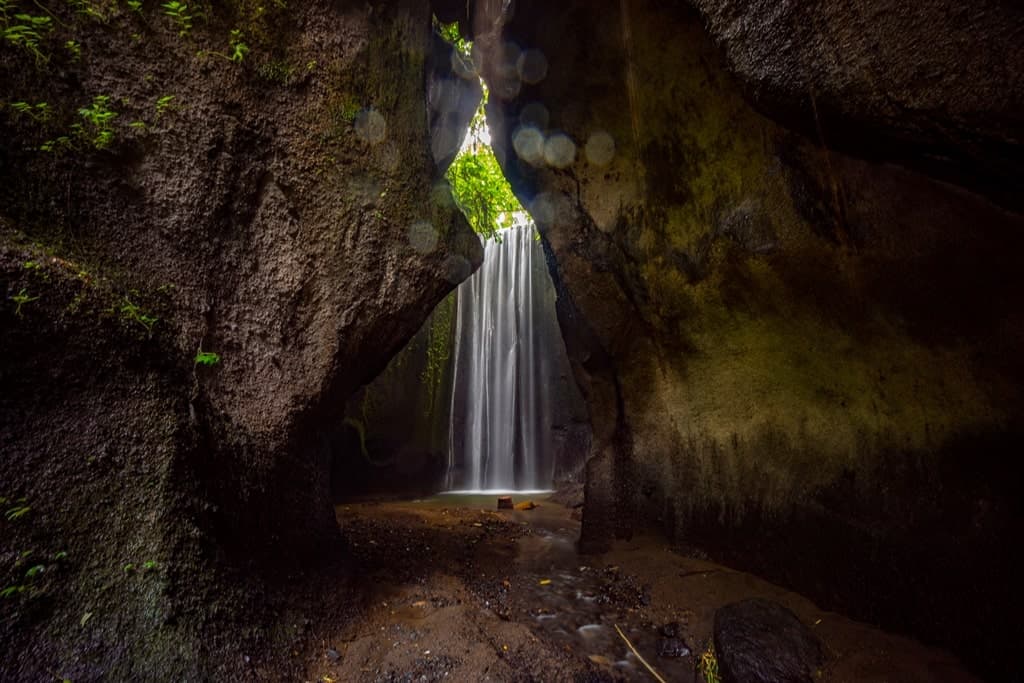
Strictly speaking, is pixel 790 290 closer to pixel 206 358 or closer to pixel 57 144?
pixel 206 358

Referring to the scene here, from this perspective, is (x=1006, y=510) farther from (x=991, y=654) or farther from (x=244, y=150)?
(x=244, y=150)

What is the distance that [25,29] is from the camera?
265 centimetres

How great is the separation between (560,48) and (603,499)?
5.07 m

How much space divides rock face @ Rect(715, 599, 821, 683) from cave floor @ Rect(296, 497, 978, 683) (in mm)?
154

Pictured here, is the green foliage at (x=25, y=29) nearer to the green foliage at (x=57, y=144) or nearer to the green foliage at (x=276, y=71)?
the green foliage at (x=57, y=144)

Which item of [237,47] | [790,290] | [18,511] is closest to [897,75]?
[790,290]

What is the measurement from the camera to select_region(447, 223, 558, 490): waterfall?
541 inches

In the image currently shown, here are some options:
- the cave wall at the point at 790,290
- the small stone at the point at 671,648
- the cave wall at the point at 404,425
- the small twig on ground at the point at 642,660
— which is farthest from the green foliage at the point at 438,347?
the small stone at the point at 671,648

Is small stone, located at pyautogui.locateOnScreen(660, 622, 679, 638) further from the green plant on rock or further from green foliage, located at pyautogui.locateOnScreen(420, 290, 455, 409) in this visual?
green foliage, located at pyautogui.locateOnScreen(420, 290, 455, 409)

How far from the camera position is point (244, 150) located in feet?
11.3

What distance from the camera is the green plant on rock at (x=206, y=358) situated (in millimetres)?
3053

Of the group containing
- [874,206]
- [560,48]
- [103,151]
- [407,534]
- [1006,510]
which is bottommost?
[407,534]

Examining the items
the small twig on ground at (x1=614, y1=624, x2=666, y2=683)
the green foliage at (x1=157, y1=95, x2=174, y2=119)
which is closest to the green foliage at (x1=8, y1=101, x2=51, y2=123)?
the green foliage at (x1=157, y1=95, x2=174, y2=119)

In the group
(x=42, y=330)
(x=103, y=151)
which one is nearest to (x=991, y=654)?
(x=42, y=330)
